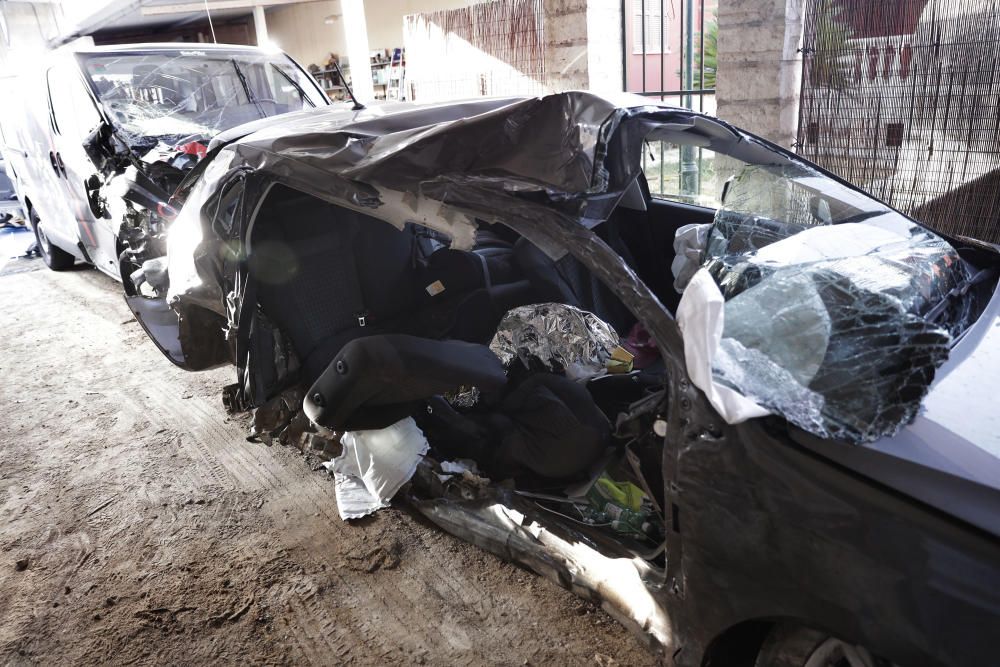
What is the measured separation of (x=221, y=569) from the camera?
8.59 ft

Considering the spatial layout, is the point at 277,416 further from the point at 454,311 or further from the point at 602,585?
the point at 602,585

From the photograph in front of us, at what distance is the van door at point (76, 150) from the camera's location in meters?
4.67

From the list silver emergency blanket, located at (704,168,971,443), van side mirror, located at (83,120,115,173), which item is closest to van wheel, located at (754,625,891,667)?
silver emergency blanket, located at (704,168,971,443)

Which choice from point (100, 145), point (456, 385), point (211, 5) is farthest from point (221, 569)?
point (211, 5)

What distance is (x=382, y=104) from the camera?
2912 millimetres

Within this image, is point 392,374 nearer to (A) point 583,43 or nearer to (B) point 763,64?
(B) point 763,64

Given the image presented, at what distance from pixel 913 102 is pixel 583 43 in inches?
110

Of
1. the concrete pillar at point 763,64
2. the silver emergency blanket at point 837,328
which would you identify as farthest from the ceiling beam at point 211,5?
the silver emergency blanket at point 837,328

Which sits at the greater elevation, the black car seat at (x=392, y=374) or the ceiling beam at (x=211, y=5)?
the ceiling beam at (x=211, y=5)

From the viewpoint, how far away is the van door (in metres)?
4.67

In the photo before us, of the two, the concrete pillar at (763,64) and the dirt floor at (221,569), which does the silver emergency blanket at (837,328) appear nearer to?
the dirt floor at (221,569)

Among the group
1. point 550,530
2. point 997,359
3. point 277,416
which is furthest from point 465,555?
point 997,359

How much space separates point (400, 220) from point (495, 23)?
552 cm

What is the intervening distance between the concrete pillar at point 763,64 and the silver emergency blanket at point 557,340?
3122 mm
